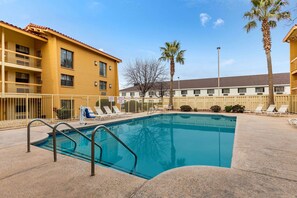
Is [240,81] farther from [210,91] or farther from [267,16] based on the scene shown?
[267,16]

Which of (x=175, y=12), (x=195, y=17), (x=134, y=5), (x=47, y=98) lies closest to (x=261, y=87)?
(x=195, y=17)

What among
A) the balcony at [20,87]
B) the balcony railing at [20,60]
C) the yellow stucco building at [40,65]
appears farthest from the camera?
the balcony at [20,87]

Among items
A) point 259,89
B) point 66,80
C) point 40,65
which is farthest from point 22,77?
point 259,89

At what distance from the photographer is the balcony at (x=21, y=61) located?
1392 centimetres

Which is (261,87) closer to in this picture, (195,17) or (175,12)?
(195,17)

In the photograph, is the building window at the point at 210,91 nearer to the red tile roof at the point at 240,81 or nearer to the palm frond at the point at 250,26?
the red tile roof at the point at 240,81

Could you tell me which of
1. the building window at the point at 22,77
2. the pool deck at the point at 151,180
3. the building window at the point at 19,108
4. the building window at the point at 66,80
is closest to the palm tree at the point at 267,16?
the pool deck at the point at 151,180

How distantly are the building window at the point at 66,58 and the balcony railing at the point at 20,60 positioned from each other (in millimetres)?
1981

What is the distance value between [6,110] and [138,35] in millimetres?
16194

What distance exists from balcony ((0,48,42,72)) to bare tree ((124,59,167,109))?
15254 millimetres

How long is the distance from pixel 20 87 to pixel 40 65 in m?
2.78

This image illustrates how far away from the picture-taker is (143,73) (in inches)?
1139

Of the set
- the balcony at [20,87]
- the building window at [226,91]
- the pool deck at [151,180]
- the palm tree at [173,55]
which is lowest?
the pool deck at [151,180]

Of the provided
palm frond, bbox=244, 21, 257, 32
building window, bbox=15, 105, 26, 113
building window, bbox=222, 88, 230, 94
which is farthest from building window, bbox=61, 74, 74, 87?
building window, bbox=222, 88, 230, 94
